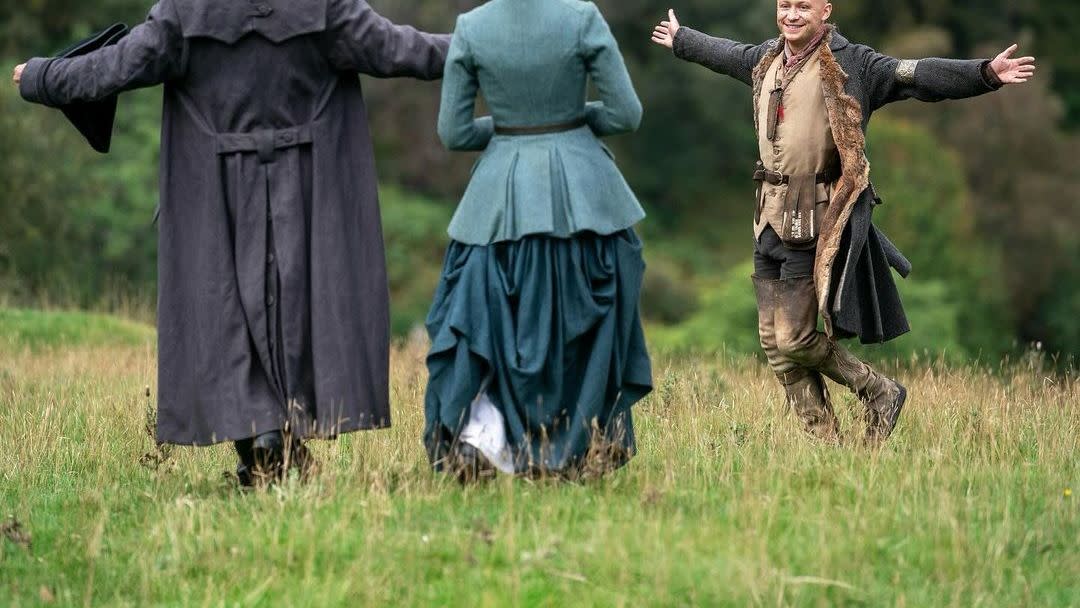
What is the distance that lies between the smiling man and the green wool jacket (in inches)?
37.2

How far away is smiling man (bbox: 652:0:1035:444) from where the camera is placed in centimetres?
745

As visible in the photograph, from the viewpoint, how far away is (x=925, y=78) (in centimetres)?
736

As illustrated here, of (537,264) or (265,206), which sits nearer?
(537,264)

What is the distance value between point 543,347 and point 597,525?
900mm

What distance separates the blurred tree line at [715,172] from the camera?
2883cm

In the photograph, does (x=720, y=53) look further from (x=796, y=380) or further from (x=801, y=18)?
(x=796, y=380)

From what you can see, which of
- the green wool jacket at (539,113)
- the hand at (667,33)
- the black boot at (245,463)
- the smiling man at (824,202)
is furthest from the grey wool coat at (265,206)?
the smiling man at (824,202)

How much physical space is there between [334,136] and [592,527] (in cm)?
194

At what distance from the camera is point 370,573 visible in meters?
5.81

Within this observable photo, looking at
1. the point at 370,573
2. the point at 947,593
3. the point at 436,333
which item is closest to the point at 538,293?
the point at 436,333

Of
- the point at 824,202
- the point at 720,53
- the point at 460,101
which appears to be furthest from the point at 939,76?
the point at 460,101

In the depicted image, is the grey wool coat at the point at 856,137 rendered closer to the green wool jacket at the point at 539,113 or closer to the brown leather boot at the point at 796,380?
the brown leather boot at the point at 796,380

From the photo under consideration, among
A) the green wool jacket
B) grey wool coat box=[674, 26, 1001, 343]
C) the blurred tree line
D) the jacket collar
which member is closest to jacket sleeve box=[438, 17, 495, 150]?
the green wool jacket

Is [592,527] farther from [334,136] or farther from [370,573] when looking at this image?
[334,136]
